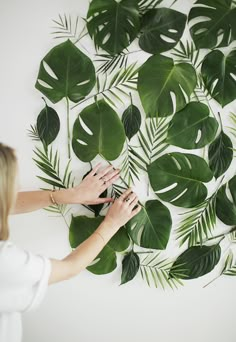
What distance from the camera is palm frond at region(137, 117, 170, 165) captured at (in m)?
1.21

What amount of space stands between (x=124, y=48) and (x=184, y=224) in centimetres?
76

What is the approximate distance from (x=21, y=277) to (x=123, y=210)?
18.4 inches

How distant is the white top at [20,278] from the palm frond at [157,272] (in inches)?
20.9

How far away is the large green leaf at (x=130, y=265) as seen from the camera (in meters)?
1.30

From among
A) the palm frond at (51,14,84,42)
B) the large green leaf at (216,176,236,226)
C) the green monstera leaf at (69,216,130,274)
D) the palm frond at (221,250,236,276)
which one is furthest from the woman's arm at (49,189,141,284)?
the palm frond at (51,14,84,42)

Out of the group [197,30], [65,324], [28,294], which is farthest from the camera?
[65,324]

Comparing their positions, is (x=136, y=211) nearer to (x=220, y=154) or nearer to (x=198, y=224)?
(x=198, y=224)

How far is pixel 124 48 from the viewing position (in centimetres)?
118

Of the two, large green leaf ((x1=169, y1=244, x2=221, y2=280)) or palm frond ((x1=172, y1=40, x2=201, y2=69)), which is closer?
palm frond ((x1=172, y1=40, x2=201, y2=69))

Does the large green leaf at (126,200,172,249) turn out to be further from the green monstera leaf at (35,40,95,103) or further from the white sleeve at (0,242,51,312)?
the green monstera leaf at (35,40,95,103)

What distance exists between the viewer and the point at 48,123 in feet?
4.18

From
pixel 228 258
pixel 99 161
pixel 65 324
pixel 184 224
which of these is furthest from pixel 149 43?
pixel 65 324

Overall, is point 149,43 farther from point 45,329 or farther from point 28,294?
point 45,329

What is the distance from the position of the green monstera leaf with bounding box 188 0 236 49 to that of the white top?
0.96m
